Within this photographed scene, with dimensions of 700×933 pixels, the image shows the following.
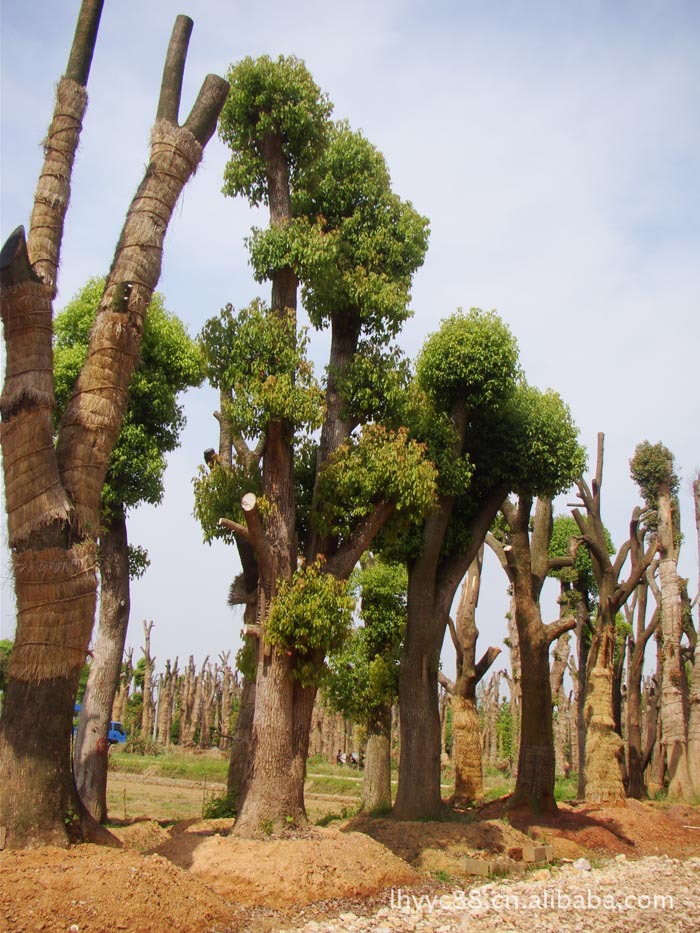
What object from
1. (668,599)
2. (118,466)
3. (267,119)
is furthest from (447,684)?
(267,119)

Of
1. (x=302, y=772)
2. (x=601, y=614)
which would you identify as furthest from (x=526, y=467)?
(x=302, y=772)

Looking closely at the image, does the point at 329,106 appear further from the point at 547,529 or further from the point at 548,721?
the point at 548,721

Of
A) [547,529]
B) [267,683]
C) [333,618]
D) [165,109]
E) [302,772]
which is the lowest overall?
[302,772]

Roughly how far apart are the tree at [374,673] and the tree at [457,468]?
12.0 feet

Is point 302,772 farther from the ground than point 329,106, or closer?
closer

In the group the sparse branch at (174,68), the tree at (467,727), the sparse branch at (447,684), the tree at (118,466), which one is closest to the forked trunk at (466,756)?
the tree at (467,727)

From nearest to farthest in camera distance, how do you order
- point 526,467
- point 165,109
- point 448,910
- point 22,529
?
point 22,529
point 448,910
point 165,109
point 526,467

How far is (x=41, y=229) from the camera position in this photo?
9.05m

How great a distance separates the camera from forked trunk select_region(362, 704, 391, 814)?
62.2 ft

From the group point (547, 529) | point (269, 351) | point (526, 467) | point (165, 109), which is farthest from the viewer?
point (547, 529)

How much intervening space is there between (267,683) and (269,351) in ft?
15.4

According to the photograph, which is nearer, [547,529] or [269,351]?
[269,351]

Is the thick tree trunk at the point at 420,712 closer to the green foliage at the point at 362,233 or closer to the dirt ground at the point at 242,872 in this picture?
the dirt ground at the point at 242,872

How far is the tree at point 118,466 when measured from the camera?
47.6 feet
